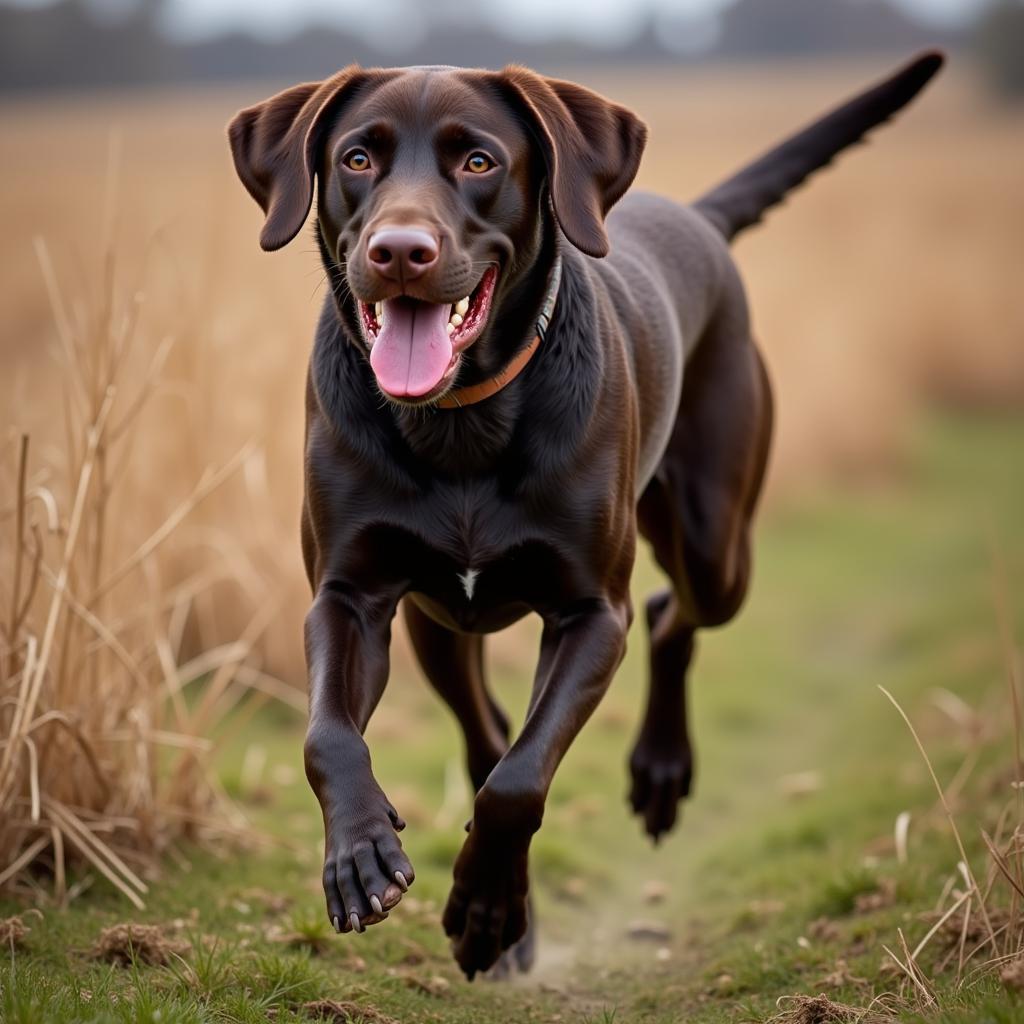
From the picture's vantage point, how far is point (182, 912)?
4086 mm

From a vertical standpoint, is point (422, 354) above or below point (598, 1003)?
above

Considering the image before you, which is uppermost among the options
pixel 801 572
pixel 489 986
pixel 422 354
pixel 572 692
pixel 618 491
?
pixel 422 354

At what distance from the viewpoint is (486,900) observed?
3.26 meters

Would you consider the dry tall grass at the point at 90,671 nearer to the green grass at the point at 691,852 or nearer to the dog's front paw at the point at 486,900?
the green grass at the point at 691,852

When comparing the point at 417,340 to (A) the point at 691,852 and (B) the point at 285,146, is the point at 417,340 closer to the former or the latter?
(B) the point at 285,146

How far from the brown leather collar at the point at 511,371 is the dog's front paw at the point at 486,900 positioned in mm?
943

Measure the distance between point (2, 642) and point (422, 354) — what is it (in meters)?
1.64

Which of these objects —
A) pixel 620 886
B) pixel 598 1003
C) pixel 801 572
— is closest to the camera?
pixel 598 1003

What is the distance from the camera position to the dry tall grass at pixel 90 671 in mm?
4016

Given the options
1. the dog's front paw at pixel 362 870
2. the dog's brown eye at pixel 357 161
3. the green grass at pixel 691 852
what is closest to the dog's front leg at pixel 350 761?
the dog's front paw at pixel 362 870

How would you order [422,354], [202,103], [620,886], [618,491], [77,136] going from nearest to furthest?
[422,354]
[618,491]
[620,886]
[77,136]
[202,103]

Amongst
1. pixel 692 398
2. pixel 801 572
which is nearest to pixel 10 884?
pixel 692 398

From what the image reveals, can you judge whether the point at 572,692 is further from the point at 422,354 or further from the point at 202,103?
the point at 202,103

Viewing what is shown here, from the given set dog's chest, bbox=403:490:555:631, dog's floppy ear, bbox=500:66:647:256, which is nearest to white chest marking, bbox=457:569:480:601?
dog's chest, bbox=403:490:555:631
